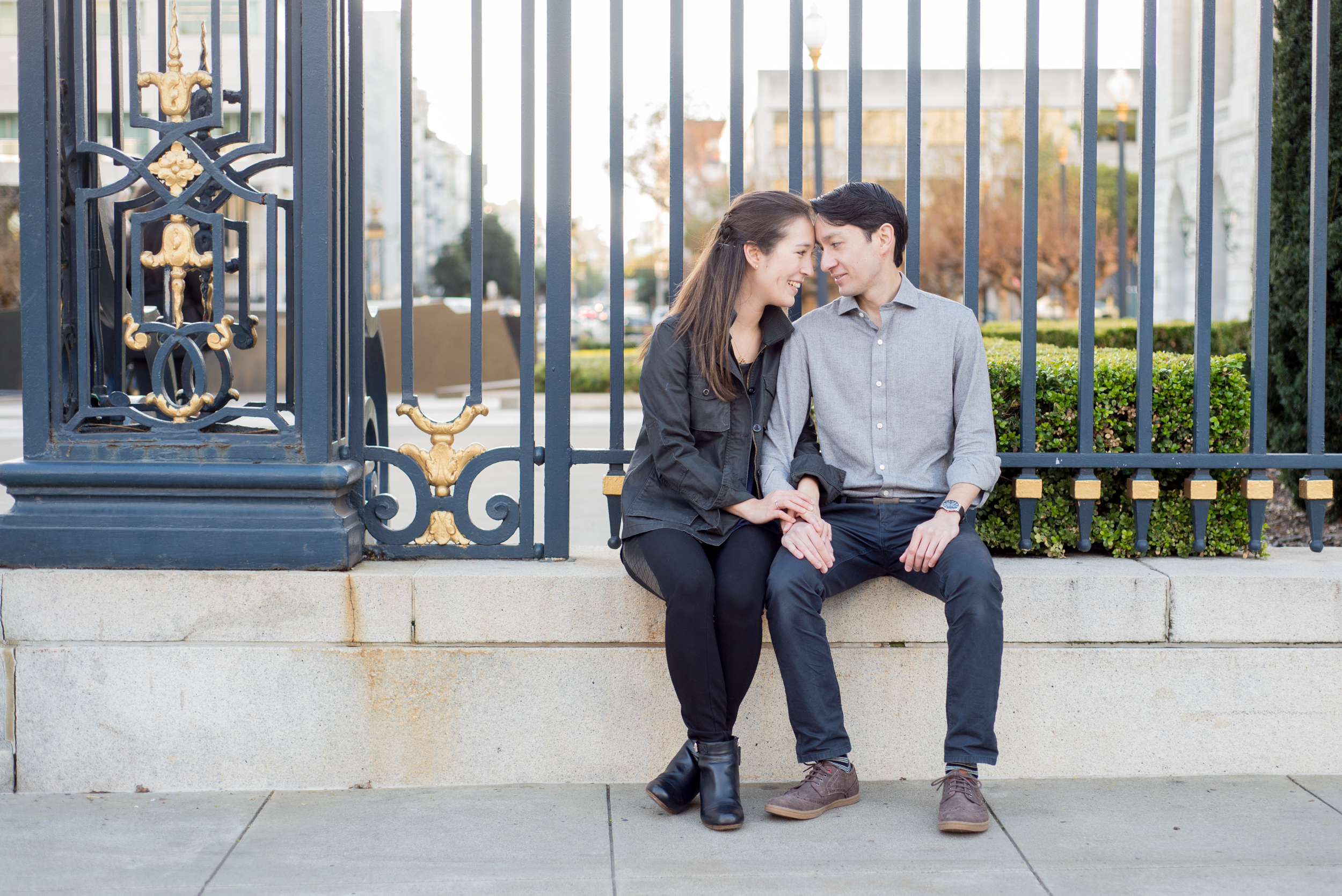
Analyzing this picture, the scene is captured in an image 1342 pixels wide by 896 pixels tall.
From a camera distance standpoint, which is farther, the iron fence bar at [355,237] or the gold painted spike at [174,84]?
the iron fence bar at [355,237]

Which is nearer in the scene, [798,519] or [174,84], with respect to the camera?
[798,519]

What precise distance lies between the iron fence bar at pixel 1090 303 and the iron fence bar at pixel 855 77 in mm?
657

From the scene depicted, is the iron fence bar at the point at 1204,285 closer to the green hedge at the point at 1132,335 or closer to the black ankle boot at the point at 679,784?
the black ankle boot at the point at 679,784

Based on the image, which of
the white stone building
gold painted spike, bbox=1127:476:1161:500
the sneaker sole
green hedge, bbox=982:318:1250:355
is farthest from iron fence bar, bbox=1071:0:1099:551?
→ the white stone building

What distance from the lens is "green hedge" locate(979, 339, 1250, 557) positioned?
3809 millimetres

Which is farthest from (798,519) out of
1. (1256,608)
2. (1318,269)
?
(1318,269)

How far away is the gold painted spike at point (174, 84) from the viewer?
350 cm

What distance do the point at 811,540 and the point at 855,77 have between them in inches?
54.2

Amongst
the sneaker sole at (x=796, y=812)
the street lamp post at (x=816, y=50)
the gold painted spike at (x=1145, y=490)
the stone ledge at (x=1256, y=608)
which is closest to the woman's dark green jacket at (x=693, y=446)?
the sneaker sole at (x=796, y=812)

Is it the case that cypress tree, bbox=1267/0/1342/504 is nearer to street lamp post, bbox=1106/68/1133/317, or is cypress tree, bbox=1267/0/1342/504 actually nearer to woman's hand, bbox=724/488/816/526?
woman's hand, bbox=724/488/816/526

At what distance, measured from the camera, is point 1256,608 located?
11.6 feet

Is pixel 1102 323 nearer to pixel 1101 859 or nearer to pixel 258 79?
pixel 258 79

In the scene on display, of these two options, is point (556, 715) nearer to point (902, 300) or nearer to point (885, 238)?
point (902, 300)

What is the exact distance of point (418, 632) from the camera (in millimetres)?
3480
